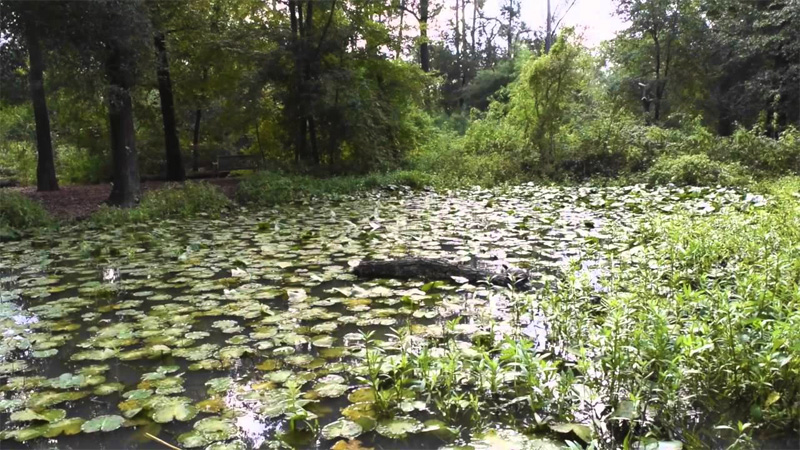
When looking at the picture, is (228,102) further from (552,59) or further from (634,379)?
(634,379)

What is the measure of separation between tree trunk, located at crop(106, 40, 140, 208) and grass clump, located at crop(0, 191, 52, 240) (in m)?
1.30

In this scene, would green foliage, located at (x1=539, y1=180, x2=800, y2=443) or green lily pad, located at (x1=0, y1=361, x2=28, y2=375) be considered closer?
green foliage, located at (x1=539, y1=180, x2=800, y2=443)

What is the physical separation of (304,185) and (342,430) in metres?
9.22

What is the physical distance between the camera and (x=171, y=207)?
8.44 meters

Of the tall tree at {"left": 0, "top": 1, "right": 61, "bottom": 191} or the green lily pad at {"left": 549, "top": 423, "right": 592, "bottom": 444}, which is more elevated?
the tall tree at {"left": 0, "top": 1, "right": 61, "bottom": 191}

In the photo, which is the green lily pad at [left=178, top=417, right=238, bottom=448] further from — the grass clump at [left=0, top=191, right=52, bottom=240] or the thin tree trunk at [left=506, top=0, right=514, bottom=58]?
the thin tree trunk at [left=506, top=0, right=514, bottom=58]

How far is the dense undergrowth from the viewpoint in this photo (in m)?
2.04

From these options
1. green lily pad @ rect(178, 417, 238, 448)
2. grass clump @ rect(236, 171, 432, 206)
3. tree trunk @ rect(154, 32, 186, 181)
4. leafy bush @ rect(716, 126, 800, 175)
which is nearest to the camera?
green lily pad @ rect(178, 417, 238, 448)

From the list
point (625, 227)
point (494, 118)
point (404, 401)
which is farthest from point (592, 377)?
point (494, 118)

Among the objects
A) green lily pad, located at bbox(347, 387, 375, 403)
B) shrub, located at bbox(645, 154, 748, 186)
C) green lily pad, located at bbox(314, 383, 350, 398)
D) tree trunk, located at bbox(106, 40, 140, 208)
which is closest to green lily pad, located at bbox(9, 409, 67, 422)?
green lily pad, located at bbox(314, 383, 350, 398)

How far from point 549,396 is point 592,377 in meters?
0.27

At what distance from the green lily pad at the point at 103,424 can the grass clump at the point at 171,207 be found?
603cm

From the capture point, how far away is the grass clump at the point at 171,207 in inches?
301

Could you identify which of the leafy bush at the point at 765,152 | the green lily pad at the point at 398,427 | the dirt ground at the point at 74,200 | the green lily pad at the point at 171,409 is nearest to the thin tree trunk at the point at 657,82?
the leafy bush at the point at 765,152
